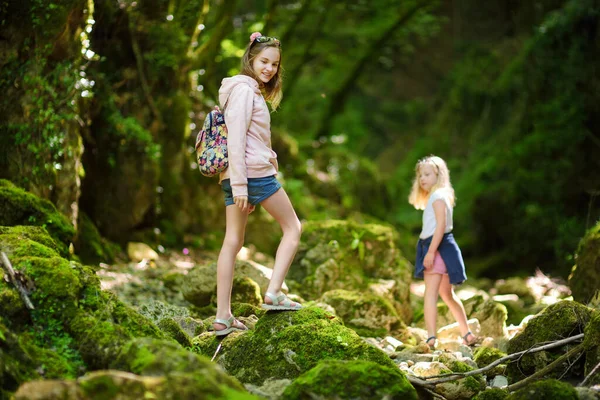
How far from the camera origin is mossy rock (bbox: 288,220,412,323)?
771cm

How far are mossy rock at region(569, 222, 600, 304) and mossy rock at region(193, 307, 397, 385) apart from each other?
3.32 metres

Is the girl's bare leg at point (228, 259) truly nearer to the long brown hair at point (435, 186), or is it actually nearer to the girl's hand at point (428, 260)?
the girl's hand at point (428, 260)

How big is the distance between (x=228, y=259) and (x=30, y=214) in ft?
7.30

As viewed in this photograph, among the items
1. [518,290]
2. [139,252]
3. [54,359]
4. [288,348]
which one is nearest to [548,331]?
[288,348]

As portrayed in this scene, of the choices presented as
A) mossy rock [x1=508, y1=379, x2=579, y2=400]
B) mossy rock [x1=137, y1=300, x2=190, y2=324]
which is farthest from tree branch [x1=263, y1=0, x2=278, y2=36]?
mossy rock [x1=508, y1=379, x2=579, y2=400]

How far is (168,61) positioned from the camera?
9367 millimetres

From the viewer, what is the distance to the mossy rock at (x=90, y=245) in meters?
7.98

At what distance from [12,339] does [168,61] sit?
6676 mm

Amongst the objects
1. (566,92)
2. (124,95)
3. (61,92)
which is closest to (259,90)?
(61,92)

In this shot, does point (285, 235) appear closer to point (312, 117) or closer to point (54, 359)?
point (54, 359)

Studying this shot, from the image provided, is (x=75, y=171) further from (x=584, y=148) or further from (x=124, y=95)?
(x=584, y=148)

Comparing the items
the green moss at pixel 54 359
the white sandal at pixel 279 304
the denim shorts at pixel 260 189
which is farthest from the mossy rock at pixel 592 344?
the green moss at pixel 54 359

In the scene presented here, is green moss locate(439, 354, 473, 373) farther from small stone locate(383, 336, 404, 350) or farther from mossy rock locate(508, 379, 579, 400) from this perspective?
mossy rock locate(508, 379, 579, 400)

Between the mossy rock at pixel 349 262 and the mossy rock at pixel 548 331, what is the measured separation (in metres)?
2.77
